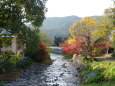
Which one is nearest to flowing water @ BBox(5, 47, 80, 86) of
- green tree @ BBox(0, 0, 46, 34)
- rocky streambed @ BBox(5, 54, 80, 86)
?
rocky streambed @ BBox(5, 54, 80, 86)

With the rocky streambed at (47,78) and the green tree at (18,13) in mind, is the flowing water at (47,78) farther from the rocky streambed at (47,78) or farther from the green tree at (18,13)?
the green tree at (18,13)

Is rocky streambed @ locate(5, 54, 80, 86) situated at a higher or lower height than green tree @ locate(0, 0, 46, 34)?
lower

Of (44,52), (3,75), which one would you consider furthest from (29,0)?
(44,52)

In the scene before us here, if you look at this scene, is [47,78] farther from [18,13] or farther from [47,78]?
[18,13]

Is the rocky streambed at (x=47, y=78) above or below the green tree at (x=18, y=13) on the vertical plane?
below

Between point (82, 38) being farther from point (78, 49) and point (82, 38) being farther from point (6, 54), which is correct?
point (6, 54)

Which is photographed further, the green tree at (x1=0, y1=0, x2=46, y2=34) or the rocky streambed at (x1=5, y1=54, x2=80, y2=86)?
the rocky streambed at (x1=5, y1=54, x2=80, y2=86)

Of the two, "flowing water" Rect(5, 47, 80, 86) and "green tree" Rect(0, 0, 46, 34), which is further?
"flowing water" Rect(5, 47, 80, 86)

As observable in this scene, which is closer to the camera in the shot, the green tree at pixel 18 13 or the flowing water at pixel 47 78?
the green tree at pixel 18 13

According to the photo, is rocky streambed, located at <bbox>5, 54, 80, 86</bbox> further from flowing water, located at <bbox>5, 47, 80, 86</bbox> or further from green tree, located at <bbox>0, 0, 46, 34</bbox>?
green tree, located at <bbox>0, 0, 46, 34</bbox>

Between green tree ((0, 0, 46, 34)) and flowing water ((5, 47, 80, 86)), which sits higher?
green tree ((0, 0, 46, 34))

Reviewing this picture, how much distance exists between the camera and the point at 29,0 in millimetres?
13602

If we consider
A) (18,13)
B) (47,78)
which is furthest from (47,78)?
(18,13)

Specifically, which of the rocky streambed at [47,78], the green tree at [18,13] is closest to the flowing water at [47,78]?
the rocky streambed at [47,78]
